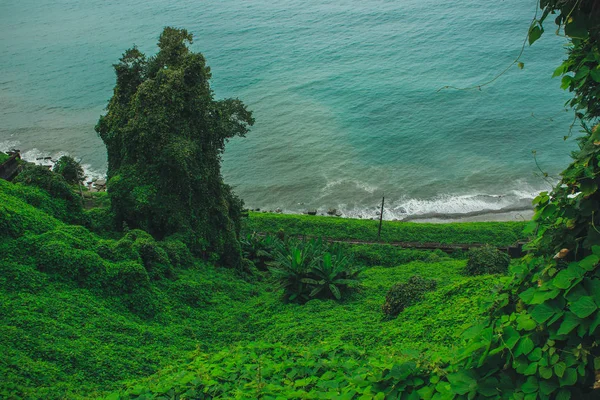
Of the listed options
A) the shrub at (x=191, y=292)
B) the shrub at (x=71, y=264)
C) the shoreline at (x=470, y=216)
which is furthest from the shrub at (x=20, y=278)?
the shoreline at (x=470, y=216)

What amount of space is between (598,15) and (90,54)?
57.6 metres

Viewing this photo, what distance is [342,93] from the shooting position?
146 feet

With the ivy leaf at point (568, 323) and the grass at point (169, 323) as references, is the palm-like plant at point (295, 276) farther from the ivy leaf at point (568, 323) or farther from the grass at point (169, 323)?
the ivy leaf at point (568, 323)

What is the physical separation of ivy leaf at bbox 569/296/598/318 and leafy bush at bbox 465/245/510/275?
11322 millimetres

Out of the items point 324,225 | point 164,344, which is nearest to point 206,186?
point 164,344

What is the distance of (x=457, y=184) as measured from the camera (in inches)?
1262

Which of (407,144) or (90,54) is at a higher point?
(90,54)

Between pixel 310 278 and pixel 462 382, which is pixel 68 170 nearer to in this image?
pixel 310 278

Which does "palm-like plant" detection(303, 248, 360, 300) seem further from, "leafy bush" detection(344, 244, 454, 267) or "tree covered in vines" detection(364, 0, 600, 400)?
"tree covered in vines" detection(364, 0, 600, 400)

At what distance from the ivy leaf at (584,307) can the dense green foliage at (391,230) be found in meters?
18.2

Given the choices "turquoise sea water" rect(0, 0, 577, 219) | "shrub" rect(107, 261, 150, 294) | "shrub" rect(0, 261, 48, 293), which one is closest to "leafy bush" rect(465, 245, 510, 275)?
"shrub" rect(107, 261, 150, 294)

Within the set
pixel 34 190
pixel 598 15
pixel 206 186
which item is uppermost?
pixel 598 15

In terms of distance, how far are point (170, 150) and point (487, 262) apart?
10.0 m

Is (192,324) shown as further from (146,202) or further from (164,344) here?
(146,202)
